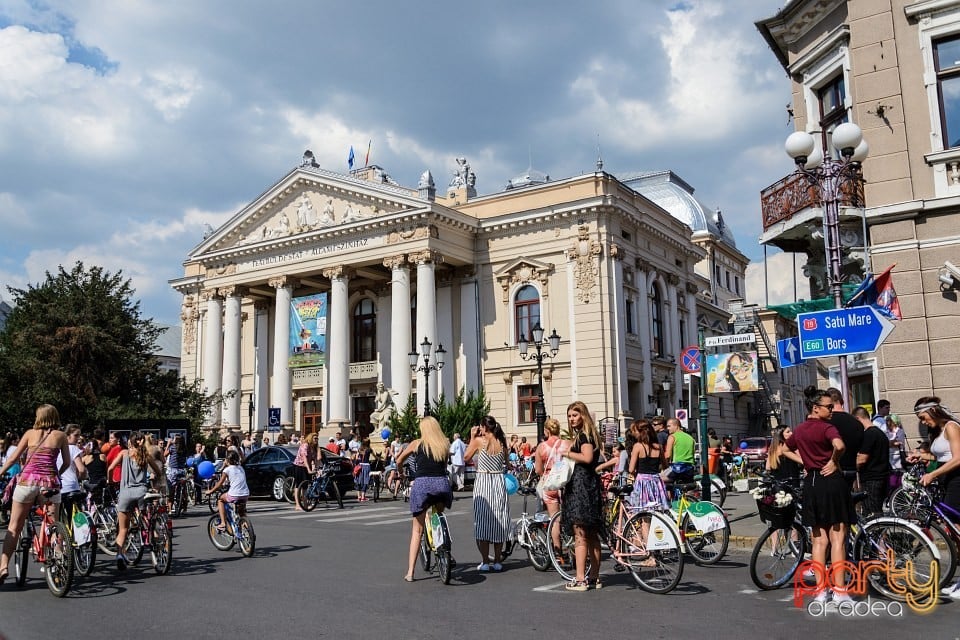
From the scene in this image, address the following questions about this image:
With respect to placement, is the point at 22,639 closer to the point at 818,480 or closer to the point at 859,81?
the point at 818,480

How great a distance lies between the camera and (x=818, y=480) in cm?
735

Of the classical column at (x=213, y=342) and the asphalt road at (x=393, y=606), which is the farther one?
the classical column at (x=213, y=342)

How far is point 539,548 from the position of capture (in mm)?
10000

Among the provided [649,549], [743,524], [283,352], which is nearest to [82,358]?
[283,352]

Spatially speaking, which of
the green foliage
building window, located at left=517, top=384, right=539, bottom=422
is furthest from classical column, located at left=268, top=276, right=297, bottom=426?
the green foliage

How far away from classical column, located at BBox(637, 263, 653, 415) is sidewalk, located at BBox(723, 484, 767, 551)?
20792 mm

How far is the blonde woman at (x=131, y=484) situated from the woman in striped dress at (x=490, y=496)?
13.4 ft

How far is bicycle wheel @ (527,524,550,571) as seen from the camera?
9945 mm

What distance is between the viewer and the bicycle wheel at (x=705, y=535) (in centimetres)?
989

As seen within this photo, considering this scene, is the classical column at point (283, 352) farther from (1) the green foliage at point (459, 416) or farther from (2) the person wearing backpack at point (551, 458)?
(2) the person wearing backpack at point (551, 458)

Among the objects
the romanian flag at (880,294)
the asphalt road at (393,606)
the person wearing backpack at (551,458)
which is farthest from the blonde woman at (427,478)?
the romanian flag at (880,294)

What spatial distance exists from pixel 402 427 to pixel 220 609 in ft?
77.6

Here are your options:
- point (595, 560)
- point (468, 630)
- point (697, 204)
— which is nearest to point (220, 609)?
point (468, 630)

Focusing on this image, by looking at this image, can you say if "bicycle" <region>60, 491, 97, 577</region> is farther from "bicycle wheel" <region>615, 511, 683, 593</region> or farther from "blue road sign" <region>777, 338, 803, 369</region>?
"blue road sign" <region>777, 338, 803, 369</region>
